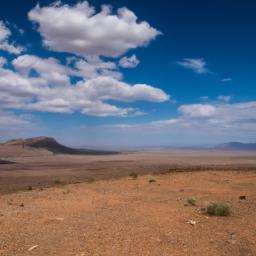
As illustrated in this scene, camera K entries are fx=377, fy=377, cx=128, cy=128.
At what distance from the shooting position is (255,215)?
13.7 m

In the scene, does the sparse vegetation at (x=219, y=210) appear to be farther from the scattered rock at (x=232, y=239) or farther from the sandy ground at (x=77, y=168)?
the sandy ground at (x=77, y=168)

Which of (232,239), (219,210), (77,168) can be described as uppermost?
(219,210)

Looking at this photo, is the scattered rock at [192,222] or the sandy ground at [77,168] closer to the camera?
the scattered rock at [192,222]

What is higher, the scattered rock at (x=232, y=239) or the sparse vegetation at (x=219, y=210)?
the sparse vegetation at (x=219, y=210)

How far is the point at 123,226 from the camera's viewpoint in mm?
12023

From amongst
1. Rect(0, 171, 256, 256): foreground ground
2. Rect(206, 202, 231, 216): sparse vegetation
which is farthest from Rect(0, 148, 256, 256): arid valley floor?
Rect(206, 202, 231, 216): sparse vegetation

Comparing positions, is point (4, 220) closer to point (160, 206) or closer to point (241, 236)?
point (160, 206)

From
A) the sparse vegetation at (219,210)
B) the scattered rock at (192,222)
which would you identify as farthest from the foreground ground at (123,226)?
the sparse vegetation at (219,210)

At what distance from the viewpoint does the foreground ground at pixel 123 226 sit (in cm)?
970

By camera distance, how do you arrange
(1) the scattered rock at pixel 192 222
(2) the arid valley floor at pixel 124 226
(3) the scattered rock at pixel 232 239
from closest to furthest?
1. (2) the arid valley floor at pixel 124 226
2. (3) the scattered rock at pixel 232 239
3. (1) the scattered rock at pixel 192 222

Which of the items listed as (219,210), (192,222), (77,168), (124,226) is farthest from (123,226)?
(77,168)

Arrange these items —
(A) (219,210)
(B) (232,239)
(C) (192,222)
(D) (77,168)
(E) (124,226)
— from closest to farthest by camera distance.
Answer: (B) (232,239) < (E) (124,226) < (C) (192,222) < (A) (219,210) < (D) (77,168)

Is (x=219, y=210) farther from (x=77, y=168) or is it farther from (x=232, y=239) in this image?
(x=77, y=168)

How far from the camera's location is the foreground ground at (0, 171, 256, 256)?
9.70 metres
